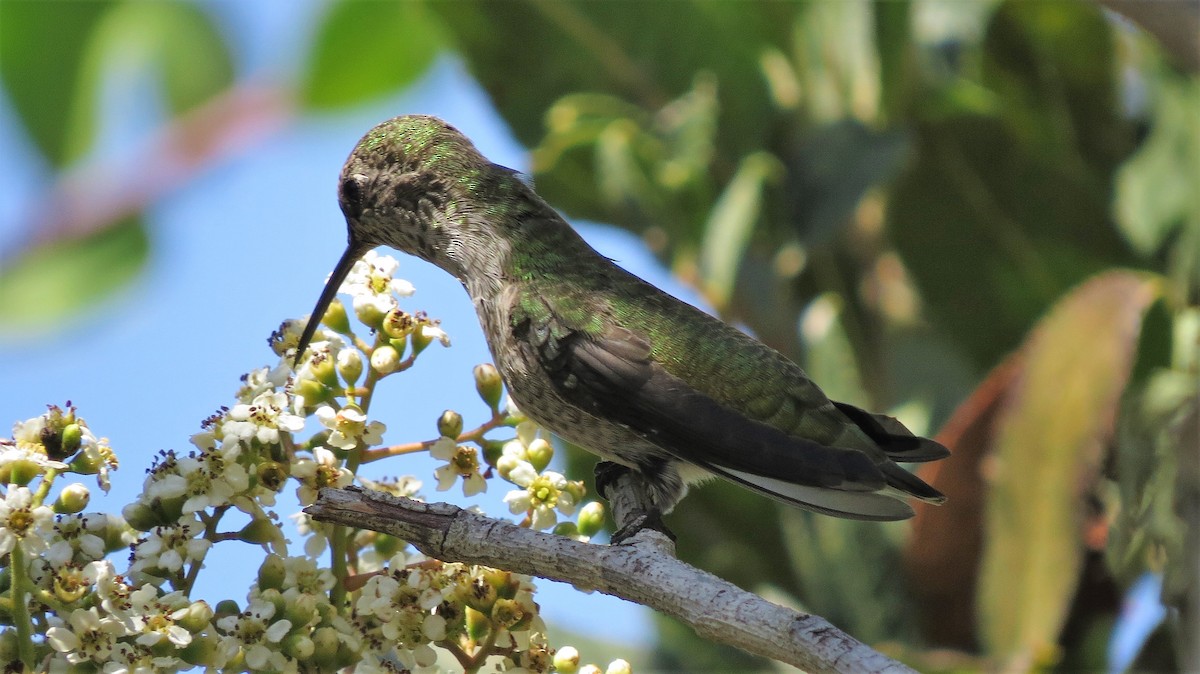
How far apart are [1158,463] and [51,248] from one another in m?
6.09

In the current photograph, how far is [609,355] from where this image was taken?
2221 mm

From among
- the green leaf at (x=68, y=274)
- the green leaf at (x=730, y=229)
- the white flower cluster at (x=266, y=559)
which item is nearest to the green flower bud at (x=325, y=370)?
the white flower cluster at (x=266, y=559)

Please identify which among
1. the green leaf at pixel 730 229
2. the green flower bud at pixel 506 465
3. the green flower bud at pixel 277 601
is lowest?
the green flower bud at pixel 277 601

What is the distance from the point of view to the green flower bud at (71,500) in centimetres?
168

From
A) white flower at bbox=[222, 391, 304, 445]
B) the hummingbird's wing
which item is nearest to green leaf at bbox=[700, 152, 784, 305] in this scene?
the hummingbird's wing

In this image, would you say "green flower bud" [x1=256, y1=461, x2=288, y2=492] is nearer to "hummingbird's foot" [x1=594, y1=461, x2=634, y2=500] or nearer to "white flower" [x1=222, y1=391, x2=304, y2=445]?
"white flower" [x1=222, y1=391, x2=304, y2=445]

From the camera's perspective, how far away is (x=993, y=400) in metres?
3.64

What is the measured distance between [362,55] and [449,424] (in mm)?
6167

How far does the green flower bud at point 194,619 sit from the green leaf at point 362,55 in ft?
20.0

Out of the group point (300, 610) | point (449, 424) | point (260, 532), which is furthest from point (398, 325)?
point (300, 610)

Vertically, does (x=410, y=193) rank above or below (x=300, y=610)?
above

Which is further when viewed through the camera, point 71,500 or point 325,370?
point 325,370

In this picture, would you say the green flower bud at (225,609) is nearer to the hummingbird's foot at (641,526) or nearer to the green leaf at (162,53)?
the hummingbird's foot at (641,526)

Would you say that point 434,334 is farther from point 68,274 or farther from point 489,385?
point 68,274
